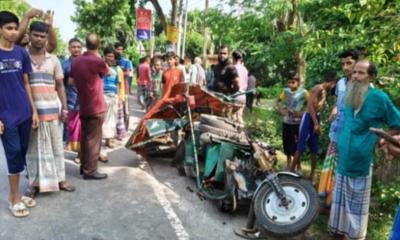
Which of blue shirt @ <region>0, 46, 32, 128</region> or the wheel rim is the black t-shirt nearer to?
the wheel rim

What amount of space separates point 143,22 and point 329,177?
455 inches

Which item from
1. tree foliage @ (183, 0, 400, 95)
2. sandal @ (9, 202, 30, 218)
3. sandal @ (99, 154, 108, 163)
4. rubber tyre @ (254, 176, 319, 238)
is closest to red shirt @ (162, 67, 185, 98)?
sandal @ (99, 154, 108, 163)

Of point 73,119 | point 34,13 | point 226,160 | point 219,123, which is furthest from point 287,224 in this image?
point 73,119

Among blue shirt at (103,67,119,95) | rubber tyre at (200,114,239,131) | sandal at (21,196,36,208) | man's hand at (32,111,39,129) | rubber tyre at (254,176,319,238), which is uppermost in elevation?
blue shirt at (103,67,119,95)

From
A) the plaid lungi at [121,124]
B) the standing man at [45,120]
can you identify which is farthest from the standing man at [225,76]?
the standing man at [45,120]

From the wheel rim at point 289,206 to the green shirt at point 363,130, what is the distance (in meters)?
0.47

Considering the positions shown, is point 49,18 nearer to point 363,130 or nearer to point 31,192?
point 31,192

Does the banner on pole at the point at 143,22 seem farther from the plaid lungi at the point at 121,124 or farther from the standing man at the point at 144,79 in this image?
the plaid lungi at the point at 121,124

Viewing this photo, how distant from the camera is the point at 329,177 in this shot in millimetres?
5062

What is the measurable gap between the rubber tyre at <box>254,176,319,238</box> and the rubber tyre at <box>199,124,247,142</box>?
1139mm

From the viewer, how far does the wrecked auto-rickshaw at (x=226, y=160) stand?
4359mm

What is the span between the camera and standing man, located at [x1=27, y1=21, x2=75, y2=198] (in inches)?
197

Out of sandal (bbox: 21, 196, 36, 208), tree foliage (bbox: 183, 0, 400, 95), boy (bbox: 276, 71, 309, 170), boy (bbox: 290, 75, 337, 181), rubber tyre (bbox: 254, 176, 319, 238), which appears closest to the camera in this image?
tree foliage (bbox: 183, 0, 400, 95)

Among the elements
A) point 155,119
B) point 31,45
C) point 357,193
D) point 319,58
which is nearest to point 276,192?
point 357,193
